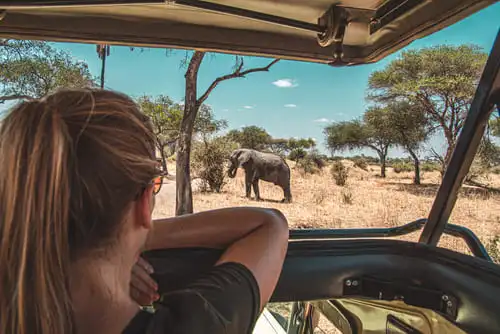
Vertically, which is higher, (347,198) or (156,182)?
(156,182)

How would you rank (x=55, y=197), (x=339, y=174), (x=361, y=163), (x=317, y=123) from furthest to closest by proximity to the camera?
(x=317, y=123) → (x=361, y=163) → (x=339, y=174) → (x=55, y=197)

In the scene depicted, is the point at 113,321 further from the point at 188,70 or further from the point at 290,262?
the point at 188,70

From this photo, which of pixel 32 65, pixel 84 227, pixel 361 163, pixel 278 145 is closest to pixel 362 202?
pixel 361 163

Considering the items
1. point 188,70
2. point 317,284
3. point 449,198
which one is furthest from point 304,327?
point 188,70

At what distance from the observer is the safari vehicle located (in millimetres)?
952

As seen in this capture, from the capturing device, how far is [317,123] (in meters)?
15.0

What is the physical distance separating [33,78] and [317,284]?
17.3ft

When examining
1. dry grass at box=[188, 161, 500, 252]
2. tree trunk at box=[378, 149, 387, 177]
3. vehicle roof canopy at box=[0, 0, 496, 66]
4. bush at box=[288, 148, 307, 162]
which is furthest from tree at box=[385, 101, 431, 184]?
vehicle roof canopy at box=[0, 0, 496, 66]

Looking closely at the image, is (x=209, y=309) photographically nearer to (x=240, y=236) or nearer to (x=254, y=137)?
(x=240, y=236)

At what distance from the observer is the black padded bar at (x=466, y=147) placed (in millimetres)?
1004

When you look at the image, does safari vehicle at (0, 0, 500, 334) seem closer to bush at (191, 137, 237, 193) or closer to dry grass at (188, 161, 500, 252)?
dry grass at (188, 161, 500, 252)

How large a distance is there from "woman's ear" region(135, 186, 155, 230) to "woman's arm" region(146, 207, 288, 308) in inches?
5.8

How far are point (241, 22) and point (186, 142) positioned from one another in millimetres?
5243

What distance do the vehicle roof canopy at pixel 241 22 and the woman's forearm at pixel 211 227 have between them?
1.34 feet
